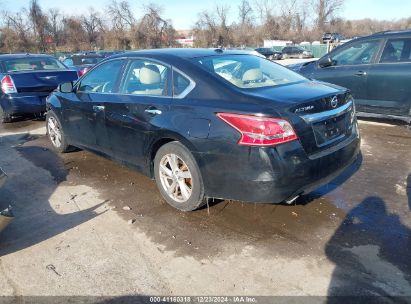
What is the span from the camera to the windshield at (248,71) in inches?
148

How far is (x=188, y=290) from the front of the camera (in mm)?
2807

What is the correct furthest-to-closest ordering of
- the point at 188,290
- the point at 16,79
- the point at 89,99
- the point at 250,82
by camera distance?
the point at 16,79, the point at 89,99, the point at 250,82, the point at 188,290

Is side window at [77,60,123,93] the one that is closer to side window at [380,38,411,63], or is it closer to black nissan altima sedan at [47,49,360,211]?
black nissan altima sedan at [47,49,360,211]

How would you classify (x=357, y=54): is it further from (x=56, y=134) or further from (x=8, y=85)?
(x=8, y=85)

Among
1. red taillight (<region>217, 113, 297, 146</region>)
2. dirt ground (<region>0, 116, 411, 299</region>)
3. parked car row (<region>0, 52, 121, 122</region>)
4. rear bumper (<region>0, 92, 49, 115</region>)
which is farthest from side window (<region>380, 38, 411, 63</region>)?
rear bumper (<region>0, 92, 49, 115</region>)

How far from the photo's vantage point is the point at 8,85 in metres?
8.18

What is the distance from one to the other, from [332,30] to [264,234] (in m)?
84.9

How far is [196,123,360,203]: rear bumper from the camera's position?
124 inches

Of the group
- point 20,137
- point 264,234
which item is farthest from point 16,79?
point 264,234

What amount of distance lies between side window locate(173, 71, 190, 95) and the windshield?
0.24 meters

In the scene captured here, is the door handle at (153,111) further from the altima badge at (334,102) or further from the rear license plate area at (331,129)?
the altima badge at (334,102)

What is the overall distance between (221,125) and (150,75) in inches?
48.6

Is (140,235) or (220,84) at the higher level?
(220,84)

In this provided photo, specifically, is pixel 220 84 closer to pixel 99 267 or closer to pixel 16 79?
pixel 99 267
